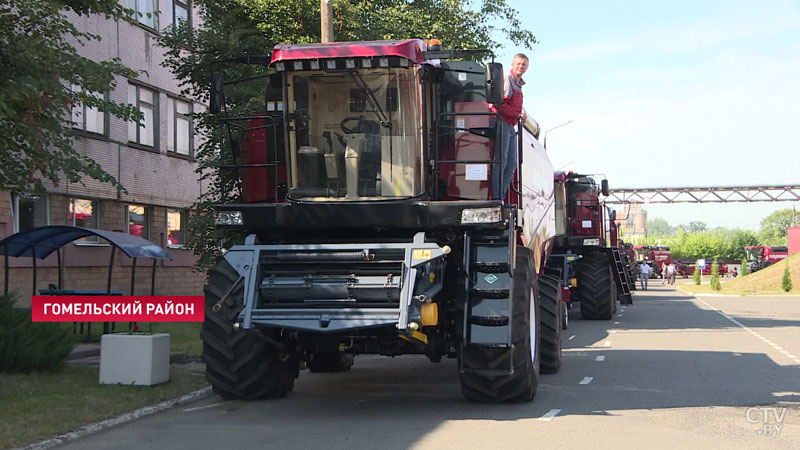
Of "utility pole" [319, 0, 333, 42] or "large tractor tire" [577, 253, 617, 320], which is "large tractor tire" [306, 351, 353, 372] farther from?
"large tractor tire" [577, 253, 617, 320]

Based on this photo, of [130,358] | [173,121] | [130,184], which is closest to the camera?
[130,358]

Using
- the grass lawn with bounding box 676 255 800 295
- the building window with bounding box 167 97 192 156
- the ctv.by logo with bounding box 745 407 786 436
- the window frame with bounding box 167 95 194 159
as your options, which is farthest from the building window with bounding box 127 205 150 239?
the grass lawn with bounding box 676 255 800 295

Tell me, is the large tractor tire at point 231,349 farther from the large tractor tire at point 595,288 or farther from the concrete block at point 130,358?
the large tractor tire at point 595,288

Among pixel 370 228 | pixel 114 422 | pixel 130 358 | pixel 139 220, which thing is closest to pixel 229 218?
pixel 370 228

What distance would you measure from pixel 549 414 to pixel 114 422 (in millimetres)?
4358

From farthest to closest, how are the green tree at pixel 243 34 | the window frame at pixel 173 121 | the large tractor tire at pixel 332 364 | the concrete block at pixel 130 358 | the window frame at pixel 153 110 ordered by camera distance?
1. the window frame at pixel 173 121
2. the window frame at pixel 153 110
3. the green tree at pixel 243 34
4. the large tractor tire at pixel 332 364
5. the concrete block at pixel 130 358

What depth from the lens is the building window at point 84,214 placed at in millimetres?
26500

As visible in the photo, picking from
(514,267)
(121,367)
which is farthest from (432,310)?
(121,367)

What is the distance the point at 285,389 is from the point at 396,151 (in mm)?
3047

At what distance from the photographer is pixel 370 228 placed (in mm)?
11039

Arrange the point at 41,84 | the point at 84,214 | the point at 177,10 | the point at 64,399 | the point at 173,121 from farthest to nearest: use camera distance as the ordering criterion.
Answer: the point at 173,121
the point at 177,10
the point at 84,214
the point at 41,84
the point at 64,399

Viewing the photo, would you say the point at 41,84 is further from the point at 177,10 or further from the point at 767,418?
the point at 177,10

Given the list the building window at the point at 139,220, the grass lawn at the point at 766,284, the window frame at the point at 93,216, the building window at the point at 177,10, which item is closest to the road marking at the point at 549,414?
the window frame at the point at 93,216

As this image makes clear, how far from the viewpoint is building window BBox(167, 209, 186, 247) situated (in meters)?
32.2
